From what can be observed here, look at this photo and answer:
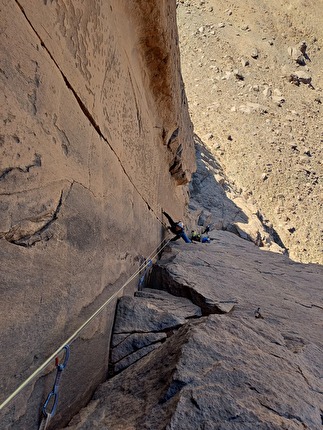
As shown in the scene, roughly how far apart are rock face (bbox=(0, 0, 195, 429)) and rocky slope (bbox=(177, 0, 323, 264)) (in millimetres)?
10650

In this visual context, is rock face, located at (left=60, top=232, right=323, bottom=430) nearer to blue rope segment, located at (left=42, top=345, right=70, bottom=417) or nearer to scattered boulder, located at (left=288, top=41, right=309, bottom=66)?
blue rope segment, located at (left=42, top=345, right=70, bottom=417)

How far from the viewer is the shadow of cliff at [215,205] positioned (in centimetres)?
960

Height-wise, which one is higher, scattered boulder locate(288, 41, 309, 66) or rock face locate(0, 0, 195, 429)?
scattered boulder locate(288, 41, 309, 66)

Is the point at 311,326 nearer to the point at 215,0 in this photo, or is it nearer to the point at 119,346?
the point at 119,346

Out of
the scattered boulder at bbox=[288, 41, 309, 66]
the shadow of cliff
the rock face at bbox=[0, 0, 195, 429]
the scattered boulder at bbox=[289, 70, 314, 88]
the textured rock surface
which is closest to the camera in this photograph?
the rock face at bbox=[0, 0, 195, 429]

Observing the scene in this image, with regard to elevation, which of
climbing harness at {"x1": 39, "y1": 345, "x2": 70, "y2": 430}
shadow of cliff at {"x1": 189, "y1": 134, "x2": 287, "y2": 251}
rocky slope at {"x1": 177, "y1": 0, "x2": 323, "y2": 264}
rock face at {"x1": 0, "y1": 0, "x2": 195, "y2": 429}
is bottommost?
climbing harness at {"x1": 39, "y1": 345, "x2": 70, "y2": 430}

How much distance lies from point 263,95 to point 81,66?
738 inches

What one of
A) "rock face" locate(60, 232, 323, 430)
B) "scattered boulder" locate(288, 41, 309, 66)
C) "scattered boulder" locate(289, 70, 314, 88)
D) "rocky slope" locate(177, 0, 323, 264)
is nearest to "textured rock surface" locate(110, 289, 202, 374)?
"rock face" locate(60, 232, 323, 430)

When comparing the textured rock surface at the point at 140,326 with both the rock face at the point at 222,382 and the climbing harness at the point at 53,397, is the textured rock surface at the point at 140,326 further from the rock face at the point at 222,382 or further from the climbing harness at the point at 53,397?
the climbing harness at the point at 53,397

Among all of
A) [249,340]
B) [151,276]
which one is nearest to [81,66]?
[249,340]

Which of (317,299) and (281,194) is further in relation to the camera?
(281,194)

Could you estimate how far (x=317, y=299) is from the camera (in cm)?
323

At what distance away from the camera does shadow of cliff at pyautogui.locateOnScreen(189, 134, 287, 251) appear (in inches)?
378

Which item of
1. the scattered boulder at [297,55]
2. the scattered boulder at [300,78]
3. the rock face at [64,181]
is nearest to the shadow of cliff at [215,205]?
the rock face at [64,181]
